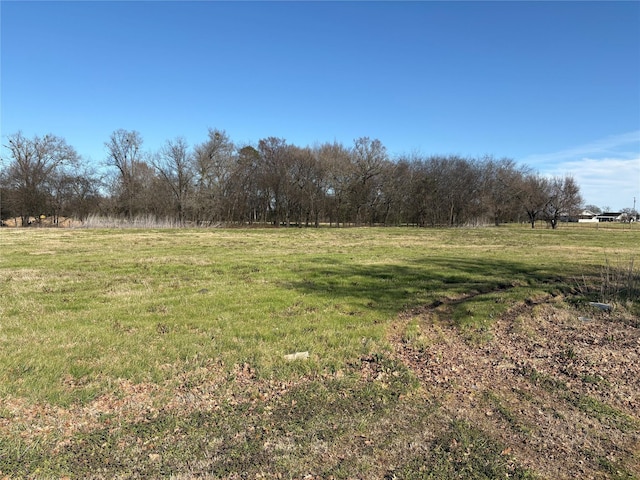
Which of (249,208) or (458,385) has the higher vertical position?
(249,208)

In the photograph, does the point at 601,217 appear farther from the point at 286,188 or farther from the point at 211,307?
the point at 211,307

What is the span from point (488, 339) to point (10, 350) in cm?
662

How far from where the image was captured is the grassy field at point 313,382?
294 centimetres

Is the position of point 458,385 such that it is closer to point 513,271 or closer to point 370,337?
point 370,337

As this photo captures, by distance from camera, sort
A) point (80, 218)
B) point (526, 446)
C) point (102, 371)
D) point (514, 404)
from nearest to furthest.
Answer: point (526, 446) < point (514, 404) < point (102, 371) < point (80, 218)

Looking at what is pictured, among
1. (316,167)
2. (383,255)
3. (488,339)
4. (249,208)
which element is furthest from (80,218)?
(488,339)

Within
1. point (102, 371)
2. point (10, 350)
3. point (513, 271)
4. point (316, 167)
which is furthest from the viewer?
point (316, 167)

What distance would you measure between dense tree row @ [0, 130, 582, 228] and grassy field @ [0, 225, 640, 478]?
125 ft

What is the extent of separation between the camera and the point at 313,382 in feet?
14.0

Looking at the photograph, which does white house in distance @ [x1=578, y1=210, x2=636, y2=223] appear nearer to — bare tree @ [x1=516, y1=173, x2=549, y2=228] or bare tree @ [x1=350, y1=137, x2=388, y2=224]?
bare tree @ [x1=516, y1=173, x2=549, y2=228]

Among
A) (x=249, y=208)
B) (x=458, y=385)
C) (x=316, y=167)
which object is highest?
(x=316, y=167)

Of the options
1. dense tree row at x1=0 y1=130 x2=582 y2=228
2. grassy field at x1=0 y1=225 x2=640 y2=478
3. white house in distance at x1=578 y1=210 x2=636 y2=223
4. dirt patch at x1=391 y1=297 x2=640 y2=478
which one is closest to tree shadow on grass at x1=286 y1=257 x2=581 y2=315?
grassy field at x1=0 y1=225 x2=640 y2=478

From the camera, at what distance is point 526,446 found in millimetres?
3141

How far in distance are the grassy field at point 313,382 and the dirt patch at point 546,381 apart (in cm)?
2
